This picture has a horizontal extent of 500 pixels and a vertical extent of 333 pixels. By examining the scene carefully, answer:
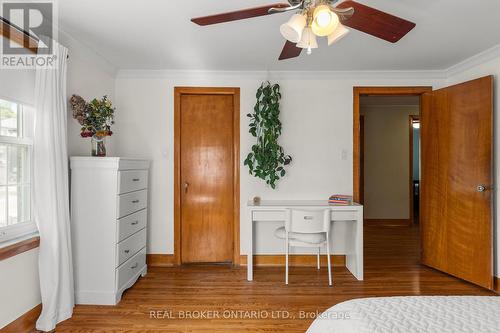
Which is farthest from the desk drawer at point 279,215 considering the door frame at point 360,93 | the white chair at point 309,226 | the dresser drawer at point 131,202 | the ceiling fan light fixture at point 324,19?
the ceiling fan light fixture at point 324,19

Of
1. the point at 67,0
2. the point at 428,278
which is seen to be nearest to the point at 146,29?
the point at 67,0

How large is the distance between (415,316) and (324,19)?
52.8 inches

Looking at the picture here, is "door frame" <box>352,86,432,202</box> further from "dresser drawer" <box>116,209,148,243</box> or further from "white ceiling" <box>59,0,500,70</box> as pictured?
"dresser drawer" <box>116,209,148,243</box>

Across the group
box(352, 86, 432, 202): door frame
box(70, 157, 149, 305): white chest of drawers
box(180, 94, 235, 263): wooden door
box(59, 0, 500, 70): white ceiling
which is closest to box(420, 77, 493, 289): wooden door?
box(352, 86, 432, 202): door frame

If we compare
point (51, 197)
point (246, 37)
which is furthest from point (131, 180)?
point (246, 37)

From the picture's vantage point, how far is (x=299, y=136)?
12.4ft

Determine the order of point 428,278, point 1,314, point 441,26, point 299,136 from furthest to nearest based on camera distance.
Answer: point 299,136 → point 428,278 → point 441,26 → point 1,314

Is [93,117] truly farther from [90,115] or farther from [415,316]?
[415,316]

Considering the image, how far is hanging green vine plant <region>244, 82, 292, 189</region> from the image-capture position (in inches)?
140

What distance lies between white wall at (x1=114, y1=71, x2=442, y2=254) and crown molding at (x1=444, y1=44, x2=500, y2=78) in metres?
0.20

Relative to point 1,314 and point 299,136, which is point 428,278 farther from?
point 1,314

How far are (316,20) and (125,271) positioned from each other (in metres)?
2.69

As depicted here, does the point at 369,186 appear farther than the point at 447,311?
Yes

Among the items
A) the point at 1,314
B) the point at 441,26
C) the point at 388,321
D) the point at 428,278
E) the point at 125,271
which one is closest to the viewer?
the point at 388,321
